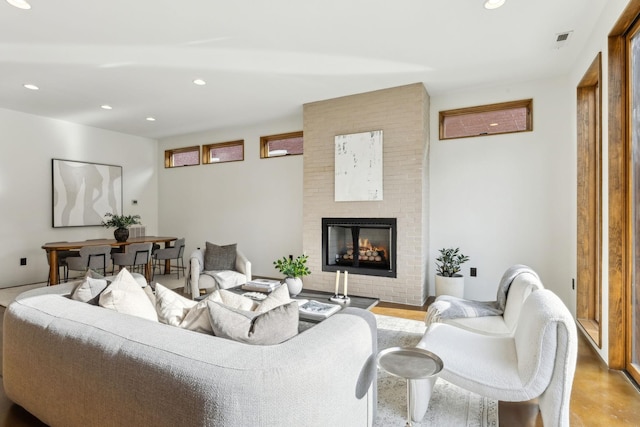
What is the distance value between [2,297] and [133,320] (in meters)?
4.62

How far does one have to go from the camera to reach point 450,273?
4.33m

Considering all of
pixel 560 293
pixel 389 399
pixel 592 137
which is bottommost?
Answer: pixel 389 399

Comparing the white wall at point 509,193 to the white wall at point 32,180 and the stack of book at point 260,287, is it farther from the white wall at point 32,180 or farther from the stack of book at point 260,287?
the white wall at point 32,180

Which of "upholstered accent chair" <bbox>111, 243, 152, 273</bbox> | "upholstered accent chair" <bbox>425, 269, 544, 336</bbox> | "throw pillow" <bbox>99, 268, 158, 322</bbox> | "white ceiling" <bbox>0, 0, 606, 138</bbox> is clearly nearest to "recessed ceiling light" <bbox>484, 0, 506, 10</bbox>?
"white ceiling" <bbox>0, 0, 606, 138</bbox>

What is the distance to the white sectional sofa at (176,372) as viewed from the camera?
1124 millimetres

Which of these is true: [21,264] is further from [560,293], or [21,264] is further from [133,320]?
[560,293]

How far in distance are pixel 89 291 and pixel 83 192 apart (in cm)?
516

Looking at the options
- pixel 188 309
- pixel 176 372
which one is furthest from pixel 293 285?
pixel 176 372

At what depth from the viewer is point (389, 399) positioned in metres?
2.21

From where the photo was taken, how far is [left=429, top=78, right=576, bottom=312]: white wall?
13.3 feet

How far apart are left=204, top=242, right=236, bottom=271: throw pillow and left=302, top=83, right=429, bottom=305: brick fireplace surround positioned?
1.15 meters

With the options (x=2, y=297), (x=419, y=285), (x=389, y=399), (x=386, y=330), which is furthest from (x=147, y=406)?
(x=2, y=297)

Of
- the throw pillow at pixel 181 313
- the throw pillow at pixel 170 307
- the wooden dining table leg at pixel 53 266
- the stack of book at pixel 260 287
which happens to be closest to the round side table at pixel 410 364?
the throw pillow at pixel 181 313

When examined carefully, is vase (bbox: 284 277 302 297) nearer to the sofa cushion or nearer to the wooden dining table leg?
the sofa cushion
